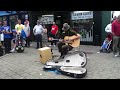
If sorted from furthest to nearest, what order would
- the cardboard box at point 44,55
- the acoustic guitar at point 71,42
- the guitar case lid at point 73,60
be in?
the acoustic guitar at point 71,42, the cardboard box at point 44,55, the guitar case lid at point 73,60

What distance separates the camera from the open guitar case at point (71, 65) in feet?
17.5

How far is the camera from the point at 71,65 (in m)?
5.96

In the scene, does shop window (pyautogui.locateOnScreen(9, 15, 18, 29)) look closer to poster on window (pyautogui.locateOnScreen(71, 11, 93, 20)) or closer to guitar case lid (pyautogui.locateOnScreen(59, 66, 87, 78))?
poster on window (pyautogui.locateOnScreen(71, 11, 93, 20))

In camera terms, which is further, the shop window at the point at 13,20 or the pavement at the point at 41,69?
the shop window at the point at 13,20

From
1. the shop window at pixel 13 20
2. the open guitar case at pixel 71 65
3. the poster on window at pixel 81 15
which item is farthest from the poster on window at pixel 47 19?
the open guitar case at pixel 71 65

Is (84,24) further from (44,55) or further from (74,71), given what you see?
(74,71)

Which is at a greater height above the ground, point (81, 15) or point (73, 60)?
point (81, 15)

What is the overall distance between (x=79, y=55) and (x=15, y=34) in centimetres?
412

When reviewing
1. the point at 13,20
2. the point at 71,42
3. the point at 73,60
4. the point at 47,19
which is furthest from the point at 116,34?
the point at 13,20

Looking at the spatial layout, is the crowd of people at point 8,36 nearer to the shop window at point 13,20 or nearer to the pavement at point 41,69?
the pavement at point 41,69

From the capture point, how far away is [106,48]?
9.00m

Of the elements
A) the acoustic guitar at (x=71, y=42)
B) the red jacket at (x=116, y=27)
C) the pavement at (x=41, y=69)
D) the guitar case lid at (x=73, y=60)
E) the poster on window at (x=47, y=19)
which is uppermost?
the poster on window at (x=47, y=19)

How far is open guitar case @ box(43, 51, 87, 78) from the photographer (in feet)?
17.5
